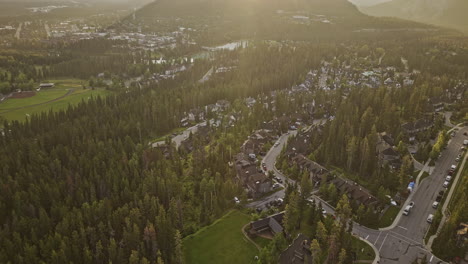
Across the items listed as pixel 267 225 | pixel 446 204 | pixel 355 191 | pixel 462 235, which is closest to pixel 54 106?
pixel 267 225

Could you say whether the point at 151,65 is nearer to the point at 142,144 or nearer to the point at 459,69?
the point at 142,144

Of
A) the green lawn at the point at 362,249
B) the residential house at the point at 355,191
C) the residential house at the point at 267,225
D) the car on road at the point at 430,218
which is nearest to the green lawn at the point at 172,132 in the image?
the residential house at the point at 267,225

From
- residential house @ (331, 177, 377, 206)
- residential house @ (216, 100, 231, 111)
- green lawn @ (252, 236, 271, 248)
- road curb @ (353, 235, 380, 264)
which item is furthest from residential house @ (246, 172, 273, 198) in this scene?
residential house @ (216, 100, 231, 111)

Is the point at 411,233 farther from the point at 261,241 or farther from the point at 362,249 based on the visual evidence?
the point at 261,241

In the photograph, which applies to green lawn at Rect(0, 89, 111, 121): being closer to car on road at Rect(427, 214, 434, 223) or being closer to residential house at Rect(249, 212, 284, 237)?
residential house at Rect(249, 212, 284, 237)

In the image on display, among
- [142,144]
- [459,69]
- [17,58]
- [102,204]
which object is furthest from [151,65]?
[459,69]
